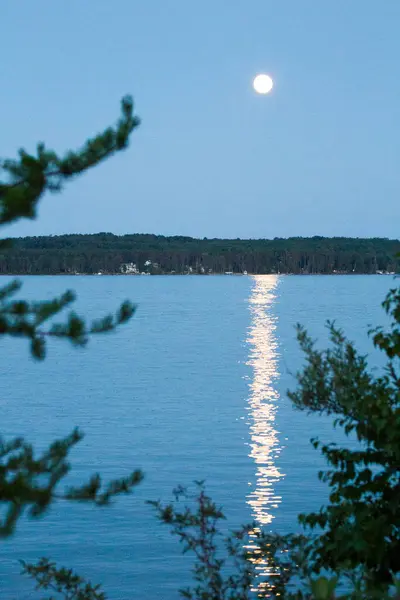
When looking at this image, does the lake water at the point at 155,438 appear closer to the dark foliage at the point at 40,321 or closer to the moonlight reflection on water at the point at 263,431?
the moonlight reflection on water at the point at 263,431

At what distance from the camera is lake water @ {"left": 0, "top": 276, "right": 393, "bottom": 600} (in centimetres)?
1678

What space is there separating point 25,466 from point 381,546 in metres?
2.58

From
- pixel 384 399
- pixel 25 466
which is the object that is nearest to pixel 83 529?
pixel 384 399

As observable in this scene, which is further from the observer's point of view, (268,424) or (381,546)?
(268,424)

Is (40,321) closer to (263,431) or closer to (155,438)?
(155,438)

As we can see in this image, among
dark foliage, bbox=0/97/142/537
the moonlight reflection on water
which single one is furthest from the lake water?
dark foliage, bbox=0/97/142/537

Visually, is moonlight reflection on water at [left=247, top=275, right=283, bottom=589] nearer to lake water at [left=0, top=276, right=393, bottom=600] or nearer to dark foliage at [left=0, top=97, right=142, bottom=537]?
lake water at [left=0, top=276, right=393, bottom=600]

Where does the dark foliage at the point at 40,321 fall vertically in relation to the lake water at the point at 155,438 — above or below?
above

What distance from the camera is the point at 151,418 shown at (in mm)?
31078

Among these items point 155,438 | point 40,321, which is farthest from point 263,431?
point 40,321

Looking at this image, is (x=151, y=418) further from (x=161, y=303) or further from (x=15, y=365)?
(x=161, y=303)

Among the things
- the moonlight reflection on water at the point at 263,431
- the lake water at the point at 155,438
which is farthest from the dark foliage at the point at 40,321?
the lake water at the point at 155,438

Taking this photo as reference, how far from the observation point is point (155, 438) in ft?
88.9

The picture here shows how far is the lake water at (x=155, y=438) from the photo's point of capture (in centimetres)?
1678
